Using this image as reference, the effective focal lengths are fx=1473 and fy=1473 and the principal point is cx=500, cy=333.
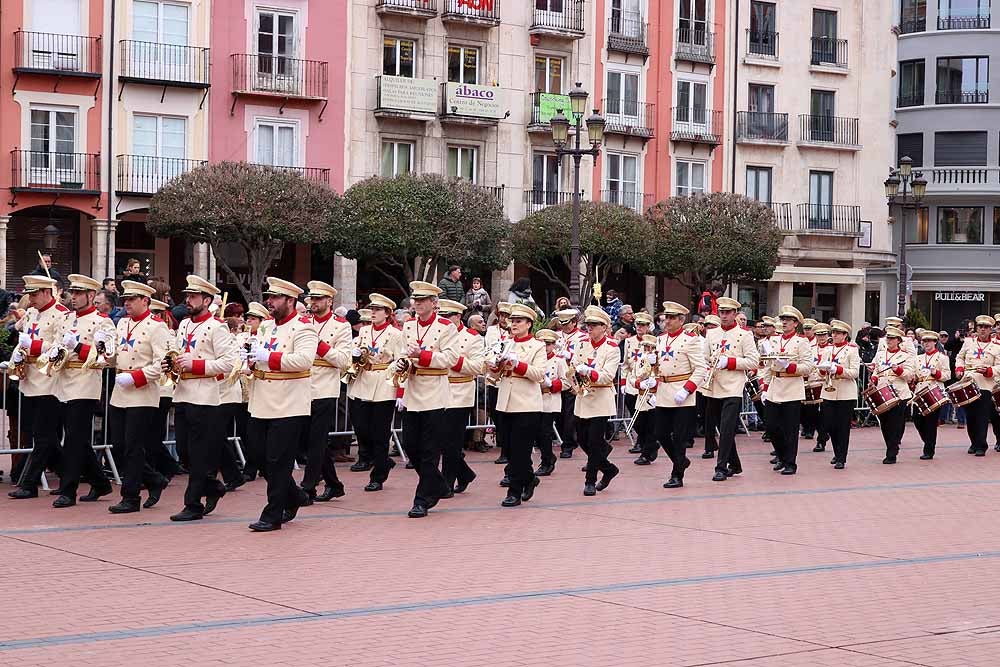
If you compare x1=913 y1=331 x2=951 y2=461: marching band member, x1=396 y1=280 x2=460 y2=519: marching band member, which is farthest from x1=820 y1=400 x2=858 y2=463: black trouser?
x1=396 y1=280 x2=460 y2=519: marching band member

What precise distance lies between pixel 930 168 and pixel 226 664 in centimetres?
5238

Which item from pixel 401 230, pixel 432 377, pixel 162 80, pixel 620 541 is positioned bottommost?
pixel 620 541

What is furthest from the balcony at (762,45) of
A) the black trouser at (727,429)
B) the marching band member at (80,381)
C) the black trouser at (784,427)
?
the marching band member at (80,381)

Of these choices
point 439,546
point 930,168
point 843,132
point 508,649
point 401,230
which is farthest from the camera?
point 930,168

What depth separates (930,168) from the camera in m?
56.2

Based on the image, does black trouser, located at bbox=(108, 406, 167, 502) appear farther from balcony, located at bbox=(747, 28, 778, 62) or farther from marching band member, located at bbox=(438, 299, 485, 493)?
balcony, located at bbox=(747, 28, 778, 62)

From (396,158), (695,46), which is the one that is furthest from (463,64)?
(695,46)

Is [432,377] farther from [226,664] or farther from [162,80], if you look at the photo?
[162,80]

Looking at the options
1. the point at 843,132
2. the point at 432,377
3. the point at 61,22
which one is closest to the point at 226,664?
the point at 432,377

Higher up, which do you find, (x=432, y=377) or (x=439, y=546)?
(x=432, y=377)

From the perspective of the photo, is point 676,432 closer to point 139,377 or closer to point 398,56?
point 139,377

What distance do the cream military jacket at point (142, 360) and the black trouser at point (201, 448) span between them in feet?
1.42

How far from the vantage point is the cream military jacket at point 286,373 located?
12367mm

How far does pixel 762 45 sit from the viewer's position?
48.1 metres
